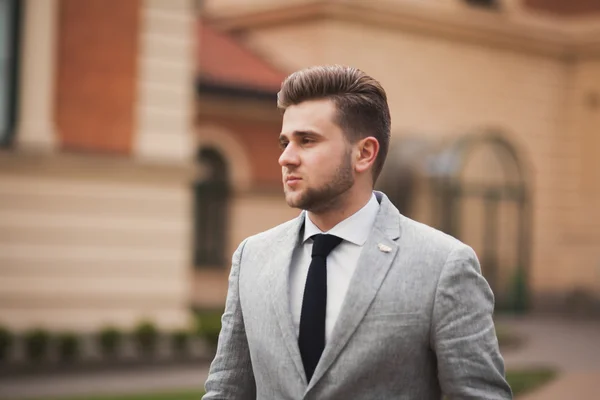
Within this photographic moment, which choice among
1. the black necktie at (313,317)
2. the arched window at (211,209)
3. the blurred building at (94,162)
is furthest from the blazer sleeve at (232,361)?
the arched window at (211,209)

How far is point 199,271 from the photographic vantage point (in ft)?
69.1

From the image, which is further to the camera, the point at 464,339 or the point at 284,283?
the point at 284,283

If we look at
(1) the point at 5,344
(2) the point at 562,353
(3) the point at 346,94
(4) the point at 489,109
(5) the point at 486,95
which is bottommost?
(2) the point at 562,353

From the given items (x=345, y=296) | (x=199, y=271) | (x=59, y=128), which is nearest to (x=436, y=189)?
(x=199, y=271)

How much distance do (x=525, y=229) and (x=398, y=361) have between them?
73.4 ft

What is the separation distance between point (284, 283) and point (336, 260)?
0.50 feet

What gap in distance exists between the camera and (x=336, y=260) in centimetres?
298

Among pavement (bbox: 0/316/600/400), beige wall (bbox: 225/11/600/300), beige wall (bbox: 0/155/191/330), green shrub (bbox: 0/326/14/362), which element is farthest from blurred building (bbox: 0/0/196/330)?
beige wall (bbox: 225/11/600/300)

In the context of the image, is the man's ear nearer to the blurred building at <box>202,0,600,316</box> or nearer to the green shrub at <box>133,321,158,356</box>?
the green shrub at <box>133,321,158,356</box>

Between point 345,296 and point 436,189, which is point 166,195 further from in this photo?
point 345,296

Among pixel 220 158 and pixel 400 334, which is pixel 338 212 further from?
pixel 220 158

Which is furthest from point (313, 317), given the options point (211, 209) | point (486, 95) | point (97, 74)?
point (486, 95)

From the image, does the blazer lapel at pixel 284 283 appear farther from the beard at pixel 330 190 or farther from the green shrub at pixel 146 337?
the green shrub at pixel 146 337

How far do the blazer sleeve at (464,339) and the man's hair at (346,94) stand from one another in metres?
0.44
